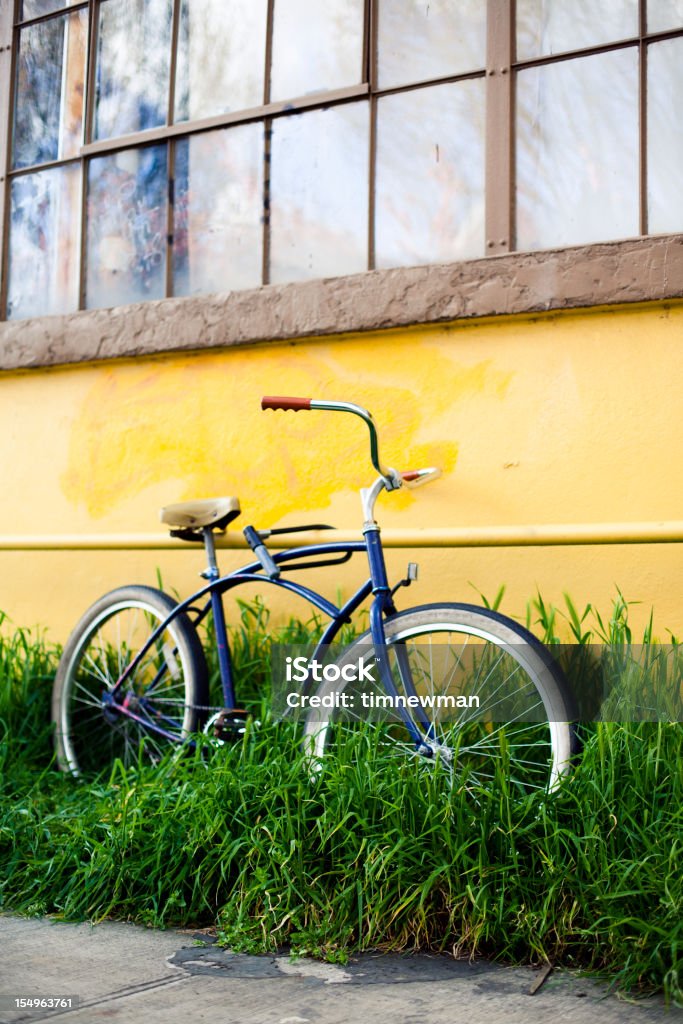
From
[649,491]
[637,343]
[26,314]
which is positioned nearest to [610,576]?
[649,491]

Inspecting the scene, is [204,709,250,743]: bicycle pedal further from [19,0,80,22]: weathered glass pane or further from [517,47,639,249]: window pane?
[19,0,80,22]: weathered glass pane

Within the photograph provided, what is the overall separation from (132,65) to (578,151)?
2014 mm

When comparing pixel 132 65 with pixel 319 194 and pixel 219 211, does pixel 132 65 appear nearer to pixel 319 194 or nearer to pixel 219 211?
pixel 219 211

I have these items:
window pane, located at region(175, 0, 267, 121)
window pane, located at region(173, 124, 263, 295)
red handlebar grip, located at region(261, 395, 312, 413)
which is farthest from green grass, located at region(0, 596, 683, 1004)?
window pane, located at region(175, 0, 267, 121)

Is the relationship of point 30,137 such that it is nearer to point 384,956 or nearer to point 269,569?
point 269,569

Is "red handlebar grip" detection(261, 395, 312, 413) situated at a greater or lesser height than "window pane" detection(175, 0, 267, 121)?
lesser

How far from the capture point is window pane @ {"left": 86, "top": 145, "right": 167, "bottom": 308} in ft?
14.6

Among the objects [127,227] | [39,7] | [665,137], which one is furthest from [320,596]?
[39,7]

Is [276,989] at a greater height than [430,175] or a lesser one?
lesser

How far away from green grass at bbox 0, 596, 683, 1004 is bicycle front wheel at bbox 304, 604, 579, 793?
89mm

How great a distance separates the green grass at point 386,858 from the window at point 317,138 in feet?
5.06

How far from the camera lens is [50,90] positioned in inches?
187

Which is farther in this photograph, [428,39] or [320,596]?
[428,39]

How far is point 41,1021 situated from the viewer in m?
2.17
